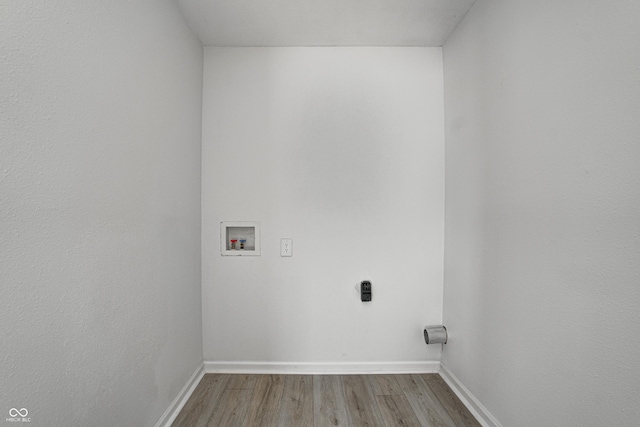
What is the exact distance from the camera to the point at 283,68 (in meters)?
2.11

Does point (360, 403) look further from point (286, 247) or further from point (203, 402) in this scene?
point (286, 247)

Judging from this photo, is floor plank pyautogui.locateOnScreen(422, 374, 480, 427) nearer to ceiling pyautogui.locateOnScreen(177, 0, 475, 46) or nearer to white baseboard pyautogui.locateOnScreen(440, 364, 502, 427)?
white baseboard pyautogui.locateOnScreen(440, 364, 502, 427)

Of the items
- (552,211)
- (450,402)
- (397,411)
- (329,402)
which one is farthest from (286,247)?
(552,211)

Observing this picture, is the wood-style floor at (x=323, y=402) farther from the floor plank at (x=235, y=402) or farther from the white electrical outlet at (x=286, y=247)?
the white electrical outlet at (x=286, y=247)

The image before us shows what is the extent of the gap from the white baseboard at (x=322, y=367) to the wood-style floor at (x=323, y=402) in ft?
0.14

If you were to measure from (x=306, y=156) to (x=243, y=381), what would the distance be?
165 centimetres

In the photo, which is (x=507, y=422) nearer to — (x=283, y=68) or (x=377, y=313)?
(x=377, y=313)

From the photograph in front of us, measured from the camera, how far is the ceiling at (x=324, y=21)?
1.69 meters

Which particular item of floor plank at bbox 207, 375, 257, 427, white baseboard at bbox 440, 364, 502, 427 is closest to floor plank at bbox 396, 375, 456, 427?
white baseboard at bbox 440, 364, 502, 427

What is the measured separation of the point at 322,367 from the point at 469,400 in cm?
96

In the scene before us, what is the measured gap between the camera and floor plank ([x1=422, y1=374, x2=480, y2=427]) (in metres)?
1.60

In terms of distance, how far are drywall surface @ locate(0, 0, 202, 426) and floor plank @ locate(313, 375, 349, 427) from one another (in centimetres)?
84

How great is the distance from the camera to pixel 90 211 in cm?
102

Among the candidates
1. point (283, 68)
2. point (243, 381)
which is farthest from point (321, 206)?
point (243, 381)
